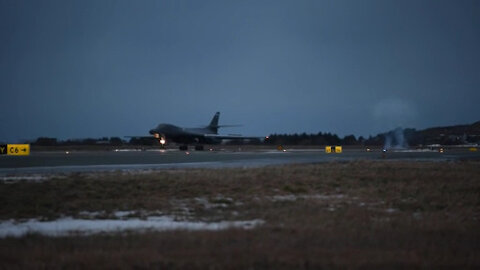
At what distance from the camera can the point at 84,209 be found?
50.1 ft

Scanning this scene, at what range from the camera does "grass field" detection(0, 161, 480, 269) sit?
895cm

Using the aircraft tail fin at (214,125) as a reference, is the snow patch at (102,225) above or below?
below

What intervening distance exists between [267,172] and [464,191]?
30.1 feet

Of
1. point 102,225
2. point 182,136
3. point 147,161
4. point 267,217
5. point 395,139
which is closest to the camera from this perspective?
point 102,225

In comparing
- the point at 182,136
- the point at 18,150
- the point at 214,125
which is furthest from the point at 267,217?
the point at 214,125

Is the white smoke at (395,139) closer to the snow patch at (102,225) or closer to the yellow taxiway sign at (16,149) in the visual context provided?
the yellow taxiway sign at (16,149)

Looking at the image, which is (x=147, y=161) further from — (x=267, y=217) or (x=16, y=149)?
(x=267, y=217)

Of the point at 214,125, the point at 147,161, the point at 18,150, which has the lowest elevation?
the point at 147,161

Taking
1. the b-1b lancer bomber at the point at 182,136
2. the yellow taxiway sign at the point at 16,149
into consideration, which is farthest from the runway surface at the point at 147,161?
the b-1b lancer bomber at the point at 182,136

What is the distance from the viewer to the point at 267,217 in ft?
45.0

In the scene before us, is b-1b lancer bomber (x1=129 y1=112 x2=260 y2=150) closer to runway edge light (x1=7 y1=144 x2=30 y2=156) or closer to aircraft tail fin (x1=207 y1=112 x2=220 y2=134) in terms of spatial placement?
aircraft tail fin (x1=207 y1=112 x2=220 y2=134)

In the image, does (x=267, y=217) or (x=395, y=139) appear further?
(x=395, y=139)

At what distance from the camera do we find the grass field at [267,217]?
8.95 metres

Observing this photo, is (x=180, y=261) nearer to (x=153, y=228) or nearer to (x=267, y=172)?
(x=153, y=228)
